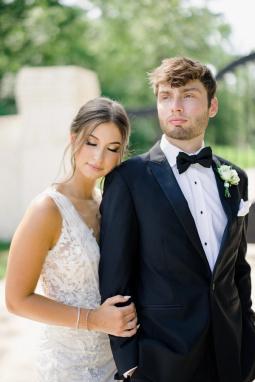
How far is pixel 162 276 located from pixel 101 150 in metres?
0.53

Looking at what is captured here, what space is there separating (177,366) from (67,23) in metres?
17.0

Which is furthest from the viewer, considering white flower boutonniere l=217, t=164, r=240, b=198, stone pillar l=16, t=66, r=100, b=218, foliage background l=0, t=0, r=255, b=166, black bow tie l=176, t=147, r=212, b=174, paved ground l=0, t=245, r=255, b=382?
foliage background l=0, t=0, r=255, b=166

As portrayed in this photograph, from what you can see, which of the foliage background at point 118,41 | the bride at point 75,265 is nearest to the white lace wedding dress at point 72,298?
the bride at point 75,265

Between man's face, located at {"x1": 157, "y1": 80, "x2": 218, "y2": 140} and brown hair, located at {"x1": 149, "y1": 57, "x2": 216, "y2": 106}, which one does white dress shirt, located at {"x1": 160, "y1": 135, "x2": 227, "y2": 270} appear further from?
brown hair, located at {"x1": 149, "y1": 57, "x2": 216, "y2": 106}

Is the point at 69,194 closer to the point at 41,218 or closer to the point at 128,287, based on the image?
the point at 41,218

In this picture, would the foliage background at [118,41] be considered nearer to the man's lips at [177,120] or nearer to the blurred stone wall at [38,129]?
the blurred stone wall at [38,129]

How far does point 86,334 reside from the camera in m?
2.32

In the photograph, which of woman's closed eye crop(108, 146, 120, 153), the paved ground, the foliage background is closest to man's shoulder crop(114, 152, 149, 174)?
woman's closed eye crop(108, 146, 120, 153)

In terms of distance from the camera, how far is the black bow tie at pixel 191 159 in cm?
Result: 206

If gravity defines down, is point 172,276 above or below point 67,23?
below

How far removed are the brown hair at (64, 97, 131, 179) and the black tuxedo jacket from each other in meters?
0.22

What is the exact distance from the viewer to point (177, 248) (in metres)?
1.97

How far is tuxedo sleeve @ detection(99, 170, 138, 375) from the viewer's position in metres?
1.98

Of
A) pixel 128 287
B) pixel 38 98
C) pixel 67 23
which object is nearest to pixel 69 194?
pixel 128 287
